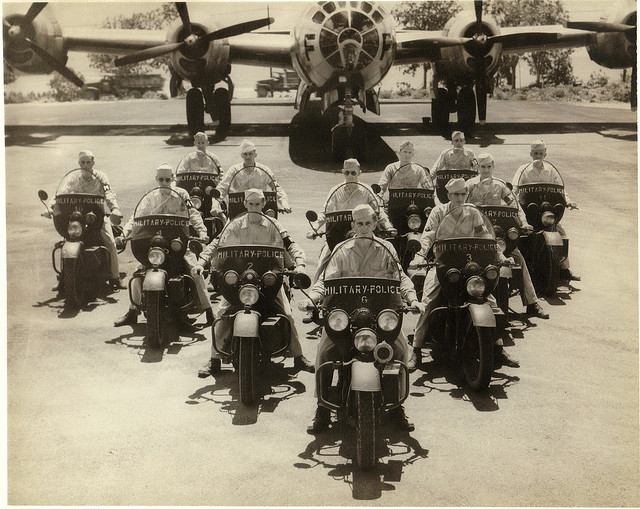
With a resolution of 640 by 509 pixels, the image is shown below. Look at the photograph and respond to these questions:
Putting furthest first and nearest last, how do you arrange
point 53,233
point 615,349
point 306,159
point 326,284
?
point 306,159, point 53,233, point 615,349, point 326,284

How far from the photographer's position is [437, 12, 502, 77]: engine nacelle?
73.7ft

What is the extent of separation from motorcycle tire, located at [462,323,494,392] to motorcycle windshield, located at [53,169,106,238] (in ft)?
18.6

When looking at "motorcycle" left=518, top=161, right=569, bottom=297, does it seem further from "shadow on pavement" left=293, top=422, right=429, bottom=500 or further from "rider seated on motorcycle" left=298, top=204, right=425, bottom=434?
"shadow on pavement" left=293, top=422, right=429, bottom=500

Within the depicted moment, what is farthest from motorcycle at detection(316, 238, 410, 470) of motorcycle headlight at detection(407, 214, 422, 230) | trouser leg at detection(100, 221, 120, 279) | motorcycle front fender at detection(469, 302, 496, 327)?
trouser leg at detection(100, 221, 120, 279)

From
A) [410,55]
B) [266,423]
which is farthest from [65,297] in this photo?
[410,55]

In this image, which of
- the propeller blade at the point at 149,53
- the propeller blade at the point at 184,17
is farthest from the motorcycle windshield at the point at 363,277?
the propeller blade at the point at 184,17

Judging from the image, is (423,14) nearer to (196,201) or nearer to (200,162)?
(200,162)

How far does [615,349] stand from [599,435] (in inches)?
83.7

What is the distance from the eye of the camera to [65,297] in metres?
10.3

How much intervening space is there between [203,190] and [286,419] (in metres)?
6.41

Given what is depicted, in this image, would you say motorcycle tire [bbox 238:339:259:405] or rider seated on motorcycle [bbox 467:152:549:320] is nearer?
motorcycle tire [bbox 238:339:259:405]

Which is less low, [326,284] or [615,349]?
[326,284]

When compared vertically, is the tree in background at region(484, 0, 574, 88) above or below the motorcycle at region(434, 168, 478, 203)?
above

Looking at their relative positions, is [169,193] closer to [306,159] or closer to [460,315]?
[460,315]
